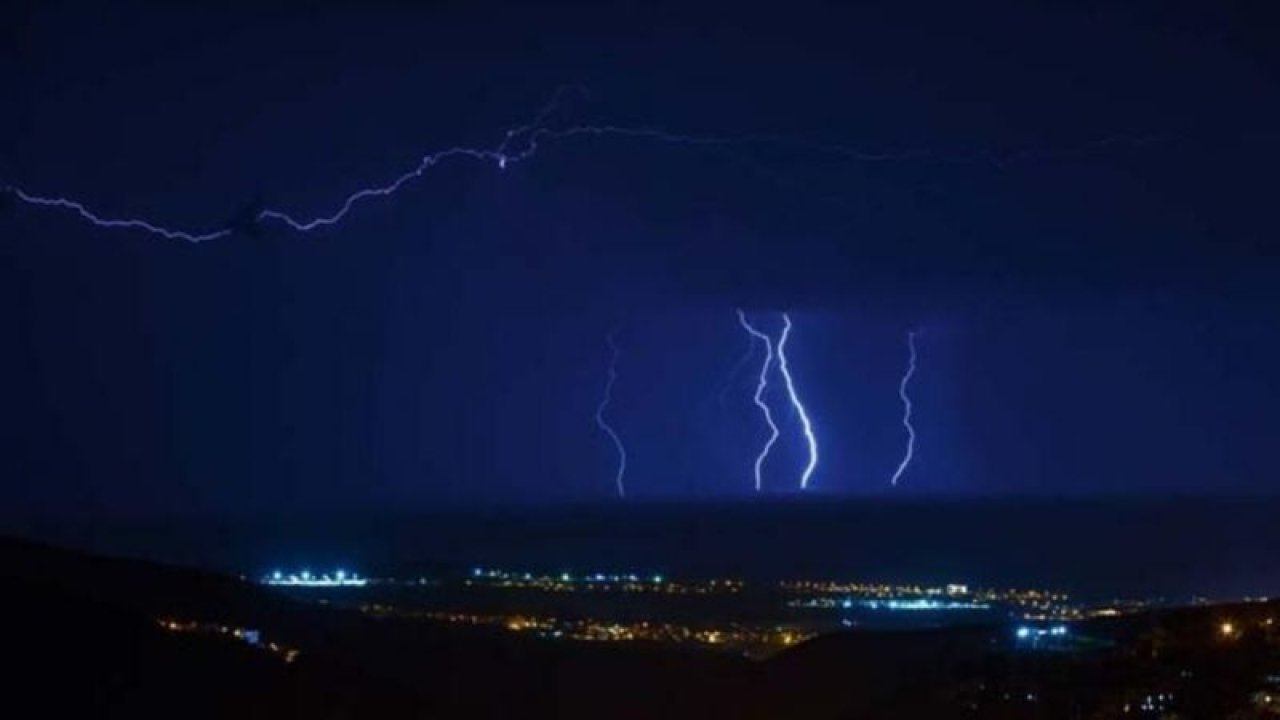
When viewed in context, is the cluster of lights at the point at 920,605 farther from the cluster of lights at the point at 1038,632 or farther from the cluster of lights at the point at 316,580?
the cluster of lights at the point at 1038,632

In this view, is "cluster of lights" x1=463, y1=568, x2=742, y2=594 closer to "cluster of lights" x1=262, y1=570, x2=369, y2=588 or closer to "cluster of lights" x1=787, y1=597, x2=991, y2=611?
"cluster of lights" x1=262, y1=570, x2=369, y2=588

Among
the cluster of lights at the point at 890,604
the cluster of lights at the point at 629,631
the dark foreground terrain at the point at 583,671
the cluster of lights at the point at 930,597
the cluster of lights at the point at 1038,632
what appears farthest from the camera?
the cluster of lights at the point at 930,597

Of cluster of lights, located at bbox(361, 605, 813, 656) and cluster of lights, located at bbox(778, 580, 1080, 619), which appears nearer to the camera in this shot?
cluster of lights, located at bbox(361, 605, 813, 656)

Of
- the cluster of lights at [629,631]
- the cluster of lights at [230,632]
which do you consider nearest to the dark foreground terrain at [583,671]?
the cluster of lights at [230,632]

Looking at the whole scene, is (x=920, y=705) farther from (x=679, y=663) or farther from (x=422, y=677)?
(x=422, y=677)

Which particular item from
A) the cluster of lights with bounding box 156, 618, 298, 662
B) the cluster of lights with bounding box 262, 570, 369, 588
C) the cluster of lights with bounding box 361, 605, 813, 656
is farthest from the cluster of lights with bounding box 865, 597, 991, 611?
the cluster of lights with bounding box 156, 618, 298, 662

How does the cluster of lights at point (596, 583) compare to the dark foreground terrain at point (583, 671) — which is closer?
the dark foreground terrain at point (583, 671)
